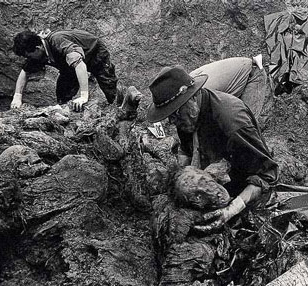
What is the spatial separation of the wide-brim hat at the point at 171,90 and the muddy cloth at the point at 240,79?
81cm

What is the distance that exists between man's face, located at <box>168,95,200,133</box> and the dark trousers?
223 centimetres

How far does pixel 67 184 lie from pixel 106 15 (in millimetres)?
3871

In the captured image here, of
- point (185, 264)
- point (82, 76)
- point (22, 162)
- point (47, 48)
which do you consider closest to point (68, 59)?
point (82, 76)

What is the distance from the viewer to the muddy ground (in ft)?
11.8

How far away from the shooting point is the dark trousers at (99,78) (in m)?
5.80

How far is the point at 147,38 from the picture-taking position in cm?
727

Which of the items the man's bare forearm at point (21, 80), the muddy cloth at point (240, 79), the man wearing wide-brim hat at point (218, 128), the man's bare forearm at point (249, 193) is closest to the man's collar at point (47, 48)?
the man's bare forearm at point (21, 80)

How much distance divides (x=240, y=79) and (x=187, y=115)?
40.9 inches

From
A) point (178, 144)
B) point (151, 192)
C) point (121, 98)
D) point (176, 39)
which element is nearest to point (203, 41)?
point (176, 39)

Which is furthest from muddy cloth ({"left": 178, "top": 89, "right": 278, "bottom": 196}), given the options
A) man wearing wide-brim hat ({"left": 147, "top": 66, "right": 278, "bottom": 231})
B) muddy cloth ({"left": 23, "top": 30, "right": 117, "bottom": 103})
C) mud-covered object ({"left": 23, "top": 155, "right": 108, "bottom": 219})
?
muddy cloth ({"left": 23, "top": 30, "right": 117, "bottom": 103})

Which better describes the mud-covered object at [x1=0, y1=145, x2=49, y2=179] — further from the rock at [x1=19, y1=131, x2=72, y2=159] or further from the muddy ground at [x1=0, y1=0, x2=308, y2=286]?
the rock at [x1=19, y1=131, x2=72, y2=159]

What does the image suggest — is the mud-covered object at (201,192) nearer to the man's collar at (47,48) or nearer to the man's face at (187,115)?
the man's face at (187,115)

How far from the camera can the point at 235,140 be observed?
11.6ft

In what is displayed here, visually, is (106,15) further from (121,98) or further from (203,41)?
(121,98)
